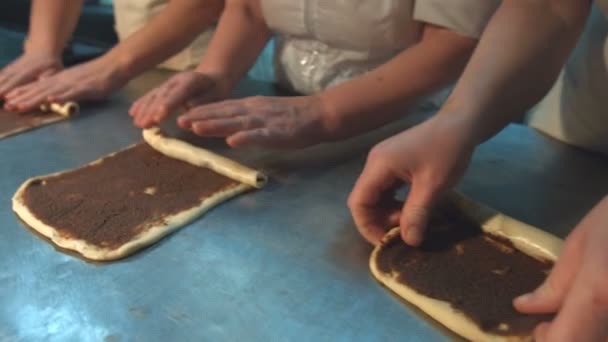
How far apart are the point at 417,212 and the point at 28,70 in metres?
0.84

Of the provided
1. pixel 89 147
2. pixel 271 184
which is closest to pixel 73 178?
pixel 89 147

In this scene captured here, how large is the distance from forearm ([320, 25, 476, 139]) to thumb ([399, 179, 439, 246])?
0.24m

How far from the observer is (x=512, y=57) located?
646mm

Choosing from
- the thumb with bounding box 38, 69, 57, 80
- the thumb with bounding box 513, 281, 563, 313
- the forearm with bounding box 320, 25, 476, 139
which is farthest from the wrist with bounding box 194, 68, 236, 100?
the thumb with bounding box 513, 281, 563, 313

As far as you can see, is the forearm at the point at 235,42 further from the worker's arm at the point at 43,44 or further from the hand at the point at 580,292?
the hand at the point at 580,292

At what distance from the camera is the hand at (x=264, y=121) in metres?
0.78

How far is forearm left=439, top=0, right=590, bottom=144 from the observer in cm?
64

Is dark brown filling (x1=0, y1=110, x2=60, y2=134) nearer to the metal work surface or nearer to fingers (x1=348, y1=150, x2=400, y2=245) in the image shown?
the metal work surface

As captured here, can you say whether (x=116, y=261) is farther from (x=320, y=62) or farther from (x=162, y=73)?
(x=162, y=73)

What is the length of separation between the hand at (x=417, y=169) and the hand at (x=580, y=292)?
13 cm

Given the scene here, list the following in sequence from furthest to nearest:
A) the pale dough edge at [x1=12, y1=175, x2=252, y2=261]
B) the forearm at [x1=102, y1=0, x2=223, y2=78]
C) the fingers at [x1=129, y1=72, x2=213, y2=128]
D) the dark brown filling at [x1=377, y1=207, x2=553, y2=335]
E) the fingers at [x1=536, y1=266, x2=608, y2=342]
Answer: the forearm at [x1=102, y1=0, x2=223, y2=78], the fingers at [x1=129, y1=72, x2=213, y2=128], the pale dough edge at [x1=12, y1=175, x2=252, y2=261], the dark brown filling at [x1=377, y1=207, x2=553, y2=335], the fingers at [x1=536, y1=266, x2=608, y2=342]

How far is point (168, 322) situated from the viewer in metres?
0.54

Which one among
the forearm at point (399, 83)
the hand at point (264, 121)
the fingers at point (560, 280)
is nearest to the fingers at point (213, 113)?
the hand at point (264, 121)

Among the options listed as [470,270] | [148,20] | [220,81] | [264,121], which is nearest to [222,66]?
[220,81]
